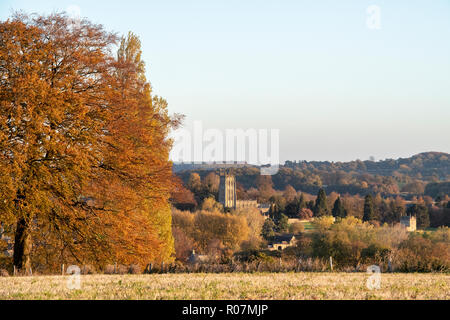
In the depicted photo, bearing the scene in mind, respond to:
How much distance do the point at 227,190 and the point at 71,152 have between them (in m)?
142

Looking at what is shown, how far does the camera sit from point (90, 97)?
1667 cm

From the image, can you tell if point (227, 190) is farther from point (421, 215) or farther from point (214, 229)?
point (214, 229)

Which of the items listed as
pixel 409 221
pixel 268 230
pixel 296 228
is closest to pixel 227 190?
pixel 296 228

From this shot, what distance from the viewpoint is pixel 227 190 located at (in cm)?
15688

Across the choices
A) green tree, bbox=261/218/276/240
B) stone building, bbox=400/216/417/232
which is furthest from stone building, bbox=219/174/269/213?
stone building, bbox=400/216/417/232

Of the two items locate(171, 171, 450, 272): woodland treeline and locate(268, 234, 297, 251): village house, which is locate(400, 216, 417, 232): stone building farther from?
locate(268, 234, 297, 251): village house

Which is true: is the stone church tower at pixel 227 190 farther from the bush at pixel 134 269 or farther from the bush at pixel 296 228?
the bush at pixel 134 269

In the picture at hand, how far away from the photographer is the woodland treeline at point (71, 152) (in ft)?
48.8

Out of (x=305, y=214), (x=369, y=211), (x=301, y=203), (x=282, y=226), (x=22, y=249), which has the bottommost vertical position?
(x=282, y=226)

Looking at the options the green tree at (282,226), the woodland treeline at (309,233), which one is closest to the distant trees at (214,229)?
the woodland treeline at (309,233)

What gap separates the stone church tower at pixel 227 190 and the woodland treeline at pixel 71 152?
132 m

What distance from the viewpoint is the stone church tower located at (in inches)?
5989

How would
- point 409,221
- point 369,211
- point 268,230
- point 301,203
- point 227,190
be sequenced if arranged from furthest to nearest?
point 227,190 → point 301,203 → point 409,221 → point 268,230 → point 369,211
